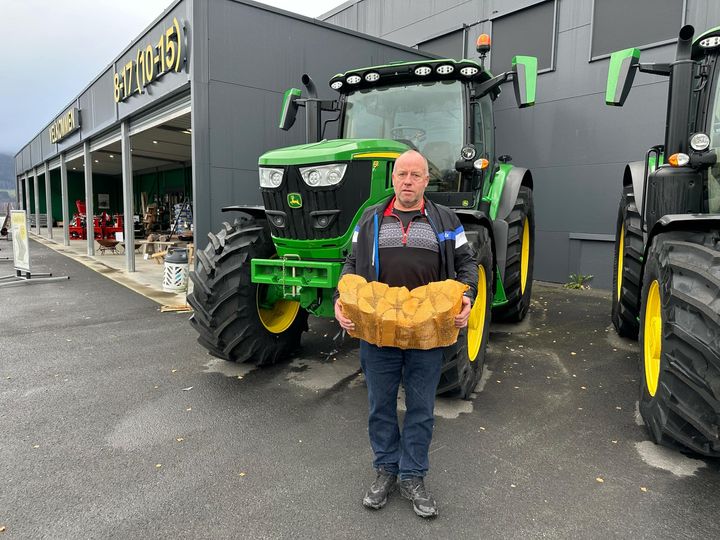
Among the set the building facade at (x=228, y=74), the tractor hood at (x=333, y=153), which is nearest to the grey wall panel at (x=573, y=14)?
the building facade at (x=228, y=74)

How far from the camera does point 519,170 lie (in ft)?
19.0

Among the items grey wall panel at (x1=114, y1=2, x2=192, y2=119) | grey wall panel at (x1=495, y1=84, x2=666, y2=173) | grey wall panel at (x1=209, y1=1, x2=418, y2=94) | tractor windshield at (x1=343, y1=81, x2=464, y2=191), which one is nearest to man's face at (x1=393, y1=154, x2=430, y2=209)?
tractor windshield at (x1=343, y1=81, x2=464, y2=191)

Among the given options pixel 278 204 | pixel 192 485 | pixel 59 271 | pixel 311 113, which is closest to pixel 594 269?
pixel 311 113

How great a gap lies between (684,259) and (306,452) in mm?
2418

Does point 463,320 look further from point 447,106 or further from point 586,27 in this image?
point 586,27

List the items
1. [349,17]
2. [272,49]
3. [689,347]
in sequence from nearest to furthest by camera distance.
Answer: [689,347], [272,49], [349,17]

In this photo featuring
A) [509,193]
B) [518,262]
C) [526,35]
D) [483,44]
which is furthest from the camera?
[526,35]

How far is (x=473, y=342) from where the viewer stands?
13.6 feet

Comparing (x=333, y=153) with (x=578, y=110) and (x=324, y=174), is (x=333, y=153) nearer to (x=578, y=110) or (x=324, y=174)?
(x=324, y=174)

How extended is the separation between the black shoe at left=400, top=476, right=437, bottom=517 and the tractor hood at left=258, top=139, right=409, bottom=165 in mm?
2131

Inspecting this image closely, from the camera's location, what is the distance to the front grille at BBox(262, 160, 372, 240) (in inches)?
142

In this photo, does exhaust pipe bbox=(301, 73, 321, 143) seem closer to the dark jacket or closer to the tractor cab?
the tractor cab

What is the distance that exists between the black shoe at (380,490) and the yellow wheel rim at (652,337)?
1792mm

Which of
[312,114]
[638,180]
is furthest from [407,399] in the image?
[638,180]
